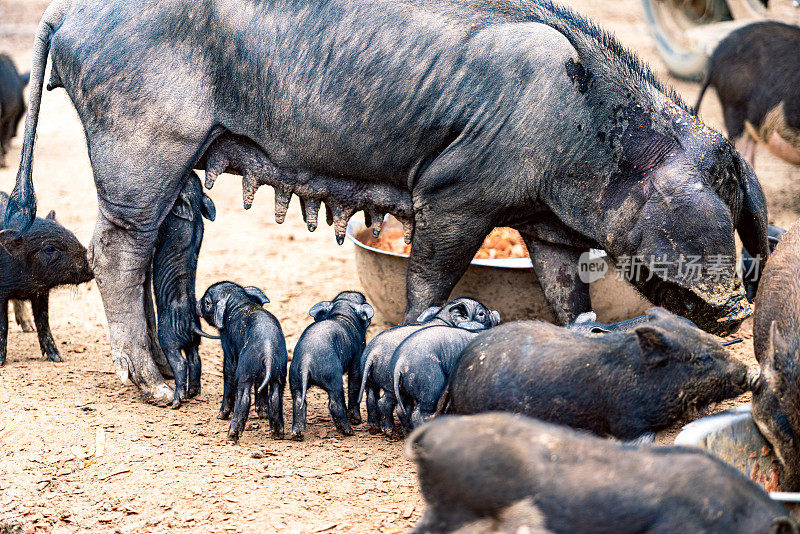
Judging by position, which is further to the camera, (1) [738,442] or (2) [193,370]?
(2) [193,370]

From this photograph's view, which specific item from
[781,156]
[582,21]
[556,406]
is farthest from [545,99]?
[781,156]

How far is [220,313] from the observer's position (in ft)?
14.9

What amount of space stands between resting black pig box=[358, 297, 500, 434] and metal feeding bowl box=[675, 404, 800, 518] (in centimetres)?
136

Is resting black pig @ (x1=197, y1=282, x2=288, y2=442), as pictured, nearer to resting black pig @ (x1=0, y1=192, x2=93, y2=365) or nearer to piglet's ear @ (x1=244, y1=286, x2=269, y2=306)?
piglet's ear @ (x1=244, y1=286, x2=269, y2=306)

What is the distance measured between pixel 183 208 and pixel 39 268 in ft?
3.46

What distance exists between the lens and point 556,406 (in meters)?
3.17

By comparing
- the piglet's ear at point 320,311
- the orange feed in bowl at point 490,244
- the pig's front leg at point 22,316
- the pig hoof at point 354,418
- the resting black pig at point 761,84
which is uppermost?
the resting black pig at point 761,84

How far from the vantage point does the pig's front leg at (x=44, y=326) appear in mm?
5082

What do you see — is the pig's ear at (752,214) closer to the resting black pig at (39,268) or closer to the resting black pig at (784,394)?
the resting black pig at (784,394)

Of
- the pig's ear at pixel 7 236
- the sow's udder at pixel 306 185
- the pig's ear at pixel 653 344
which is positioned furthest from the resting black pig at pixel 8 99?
the pig's ear at pixel 653 344

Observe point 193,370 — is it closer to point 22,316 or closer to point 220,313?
point 220,313

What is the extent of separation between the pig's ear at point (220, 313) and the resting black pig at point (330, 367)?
0.53m

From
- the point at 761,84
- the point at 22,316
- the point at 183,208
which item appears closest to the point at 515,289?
the point at 183,208

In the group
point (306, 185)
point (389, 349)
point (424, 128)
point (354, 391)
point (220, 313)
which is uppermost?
point (424, 128)
